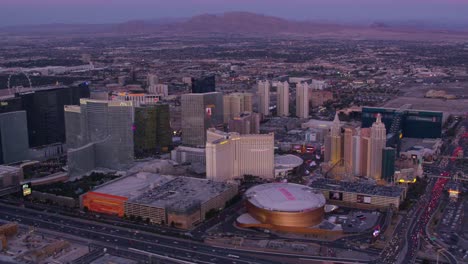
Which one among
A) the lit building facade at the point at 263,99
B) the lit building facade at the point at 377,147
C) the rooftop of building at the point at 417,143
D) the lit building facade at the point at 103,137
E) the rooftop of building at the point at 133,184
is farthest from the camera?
the lit building facade at the point at 263,99

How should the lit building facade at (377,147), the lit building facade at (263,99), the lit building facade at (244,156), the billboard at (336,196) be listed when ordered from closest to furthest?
the billboard at (336,196), the lit building facade at (377,147), the lit building facade at (244,156), the lit building facade at (263,99)

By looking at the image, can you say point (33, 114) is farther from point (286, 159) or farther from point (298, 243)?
A: point (298, 243)

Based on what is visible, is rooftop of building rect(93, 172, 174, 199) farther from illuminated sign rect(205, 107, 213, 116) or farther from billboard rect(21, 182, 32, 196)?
illuminated sign rect(205, 107, 213, 116)

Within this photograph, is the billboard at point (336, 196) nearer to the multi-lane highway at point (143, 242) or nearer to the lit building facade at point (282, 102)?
the multi-lane highway at point (143, 242)

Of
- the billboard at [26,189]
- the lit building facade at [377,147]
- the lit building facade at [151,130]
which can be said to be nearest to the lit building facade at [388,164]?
the lit building facade at [377,147]

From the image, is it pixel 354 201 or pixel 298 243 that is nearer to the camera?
pixel 298 243

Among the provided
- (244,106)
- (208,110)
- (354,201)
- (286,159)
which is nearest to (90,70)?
(244,106)

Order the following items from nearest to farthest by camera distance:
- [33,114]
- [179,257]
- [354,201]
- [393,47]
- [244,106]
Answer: [179,257] → [354,201] → [33,114] → [244,106] → [393,47]
